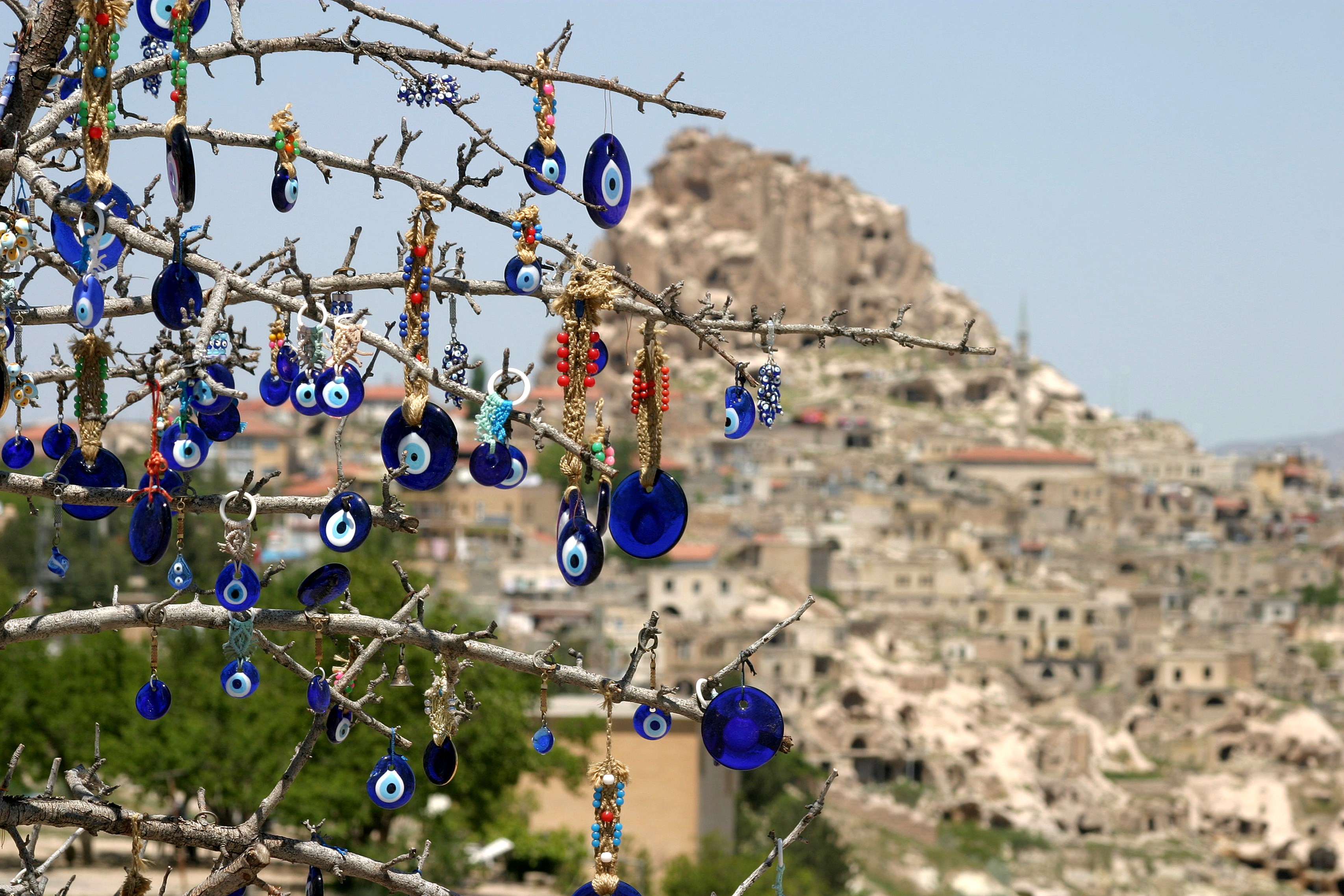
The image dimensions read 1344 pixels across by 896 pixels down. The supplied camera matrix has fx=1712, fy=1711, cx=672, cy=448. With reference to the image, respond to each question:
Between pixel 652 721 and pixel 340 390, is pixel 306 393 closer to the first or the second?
pixel 340 390

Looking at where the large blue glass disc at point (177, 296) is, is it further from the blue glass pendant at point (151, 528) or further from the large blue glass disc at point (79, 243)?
the blue glass pendant at point (151, 528)

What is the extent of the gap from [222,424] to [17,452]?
49cm

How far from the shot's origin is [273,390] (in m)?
3.54

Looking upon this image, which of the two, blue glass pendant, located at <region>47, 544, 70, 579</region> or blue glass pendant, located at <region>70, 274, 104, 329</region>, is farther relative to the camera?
blue glass pendant, located at <region>47, 544, 70, 579</region>

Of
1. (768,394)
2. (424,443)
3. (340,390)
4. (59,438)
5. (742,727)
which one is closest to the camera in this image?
(742,727)

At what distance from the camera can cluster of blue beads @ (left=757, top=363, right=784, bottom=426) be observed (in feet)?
11.2

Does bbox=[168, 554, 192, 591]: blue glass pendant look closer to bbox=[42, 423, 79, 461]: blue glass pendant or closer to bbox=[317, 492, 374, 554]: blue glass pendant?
bbox=[317, 492, 374, 554]: blue glass pendant

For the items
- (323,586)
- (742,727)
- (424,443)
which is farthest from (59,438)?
(742,727)

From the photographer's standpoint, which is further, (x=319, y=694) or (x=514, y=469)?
(x=514, y=469)

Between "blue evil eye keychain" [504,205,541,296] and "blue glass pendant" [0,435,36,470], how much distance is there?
54.9 inches

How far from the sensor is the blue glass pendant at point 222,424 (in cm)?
391

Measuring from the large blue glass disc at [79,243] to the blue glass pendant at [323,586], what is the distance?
2.34ft

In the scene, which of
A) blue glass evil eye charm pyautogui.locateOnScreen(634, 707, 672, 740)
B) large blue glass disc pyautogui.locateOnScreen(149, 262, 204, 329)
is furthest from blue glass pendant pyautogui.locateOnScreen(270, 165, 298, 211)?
blue glass evil eye charm pyautogui.locateOnScreen(634, 707, 672, 740)

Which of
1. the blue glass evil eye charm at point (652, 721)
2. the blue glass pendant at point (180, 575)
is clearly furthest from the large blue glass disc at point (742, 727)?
the blue glass pendant at point (180, 575)
